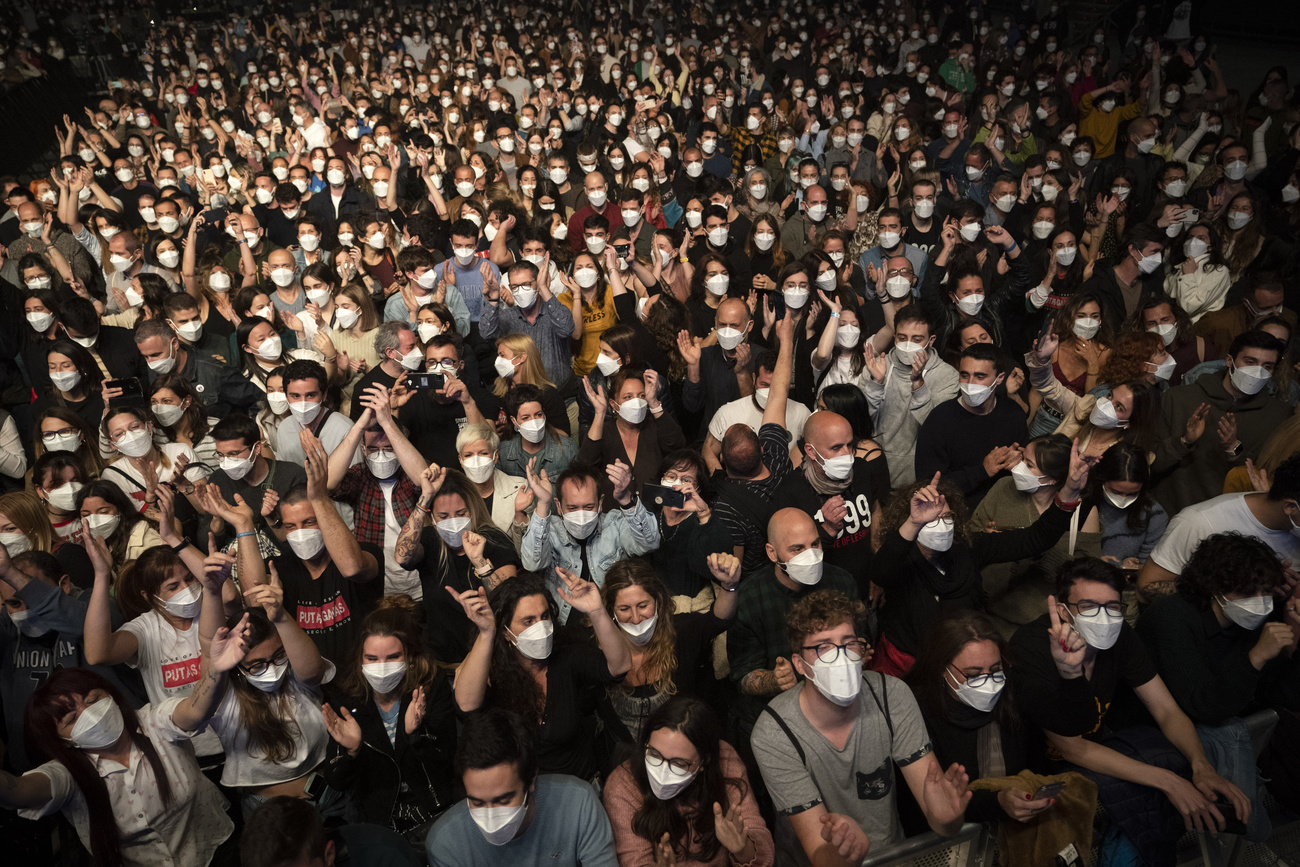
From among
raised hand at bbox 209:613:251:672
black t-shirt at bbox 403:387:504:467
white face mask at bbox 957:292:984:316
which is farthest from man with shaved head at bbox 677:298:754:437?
raised hand at bbox 209:613:251:672

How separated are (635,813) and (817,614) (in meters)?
1.00

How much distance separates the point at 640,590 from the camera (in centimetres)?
354

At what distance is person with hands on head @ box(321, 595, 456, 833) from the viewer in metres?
3.42

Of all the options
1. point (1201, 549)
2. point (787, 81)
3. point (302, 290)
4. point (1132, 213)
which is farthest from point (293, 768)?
point (787, 81)

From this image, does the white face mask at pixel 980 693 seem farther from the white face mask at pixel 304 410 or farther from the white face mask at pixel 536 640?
the white face mask at pixel 304 410

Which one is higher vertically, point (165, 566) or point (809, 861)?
point (165, 566)

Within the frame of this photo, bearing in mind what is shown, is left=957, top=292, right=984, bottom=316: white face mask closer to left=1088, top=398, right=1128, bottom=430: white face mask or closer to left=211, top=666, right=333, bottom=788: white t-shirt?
left=1088, top=398, right=1128, bottom=430: white face mask

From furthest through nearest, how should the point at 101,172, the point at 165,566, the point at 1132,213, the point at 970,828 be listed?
the point at 101,172
the point at 1132,213
the point at 165,566
the point at 970,828

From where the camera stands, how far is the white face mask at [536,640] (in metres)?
3.46

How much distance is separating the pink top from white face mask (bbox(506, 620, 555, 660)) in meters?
0.60

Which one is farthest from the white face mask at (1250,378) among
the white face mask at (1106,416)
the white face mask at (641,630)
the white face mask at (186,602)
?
the white face mask at (186,602)

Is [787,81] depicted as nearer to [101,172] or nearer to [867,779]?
[101,172]

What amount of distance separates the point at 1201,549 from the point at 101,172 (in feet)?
46.2

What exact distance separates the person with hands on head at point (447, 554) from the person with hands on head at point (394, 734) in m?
0.57
